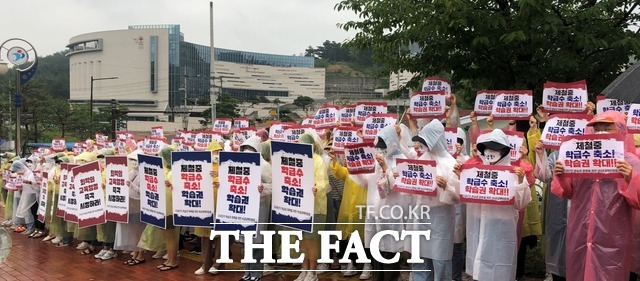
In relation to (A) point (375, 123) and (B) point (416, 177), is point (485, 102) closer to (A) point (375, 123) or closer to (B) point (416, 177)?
(A) point (375, 123)

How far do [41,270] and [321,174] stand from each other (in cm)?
471

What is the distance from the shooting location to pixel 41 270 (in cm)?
799

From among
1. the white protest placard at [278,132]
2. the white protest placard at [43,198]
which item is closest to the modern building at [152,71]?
the white protest placard at [43,198]

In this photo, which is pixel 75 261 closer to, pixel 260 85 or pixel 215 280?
pixel 215 280

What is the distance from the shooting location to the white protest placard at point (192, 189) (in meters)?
6.91

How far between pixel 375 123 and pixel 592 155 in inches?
128

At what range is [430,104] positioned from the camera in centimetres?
675

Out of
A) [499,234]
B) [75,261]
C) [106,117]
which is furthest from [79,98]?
[499,234]

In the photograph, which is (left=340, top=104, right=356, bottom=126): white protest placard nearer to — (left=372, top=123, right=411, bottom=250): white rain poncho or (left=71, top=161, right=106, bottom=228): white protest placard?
(left=372, top=123, right=411, bottom=250): white rain poncho

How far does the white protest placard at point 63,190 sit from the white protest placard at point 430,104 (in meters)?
6.09

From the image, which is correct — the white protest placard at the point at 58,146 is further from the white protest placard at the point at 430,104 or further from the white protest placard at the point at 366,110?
the white protest placard at the point at 430,104

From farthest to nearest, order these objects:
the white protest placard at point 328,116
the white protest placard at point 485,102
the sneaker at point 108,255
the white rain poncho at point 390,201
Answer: the sneaker at point 108,255 < the white protest placard at point 328,116 < the white protest placard at point 485,102 < the white rain poncho at point 390,201

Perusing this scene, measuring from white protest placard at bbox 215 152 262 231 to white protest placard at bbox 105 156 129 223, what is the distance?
7.10ft

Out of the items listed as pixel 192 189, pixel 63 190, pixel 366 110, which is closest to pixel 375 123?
pixel 366 110
